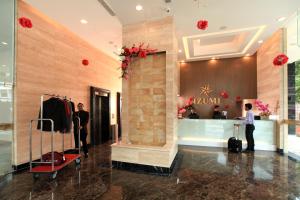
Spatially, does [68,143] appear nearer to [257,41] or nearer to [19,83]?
[19,83]

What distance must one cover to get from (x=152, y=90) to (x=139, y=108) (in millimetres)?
617

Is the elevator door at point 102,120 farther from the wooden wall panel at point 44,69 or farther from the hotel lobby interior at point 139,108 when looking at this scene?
the wooden wall panel at point 44,69

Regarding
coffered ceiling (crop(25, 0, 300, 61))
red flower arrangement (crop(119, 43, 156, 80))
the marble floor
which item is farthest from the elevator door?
red flower arrangement (crop(119, 43, 156, 80))

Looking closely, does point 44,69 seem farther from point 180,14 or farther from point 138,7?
point 180,14

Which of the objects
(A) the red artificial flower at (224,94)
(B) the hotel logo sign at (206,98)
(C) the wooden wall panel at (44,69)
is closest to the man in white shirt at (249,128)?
(A) the red artificial flower at (224,94)

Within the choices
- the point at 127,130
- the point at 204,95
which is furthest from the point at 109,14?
the point at 204,95

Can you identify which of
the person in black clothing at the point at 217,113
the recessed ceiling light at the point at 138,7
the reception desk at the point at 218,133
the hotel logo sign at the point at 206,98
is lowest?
the reception desk at the point at 218,133

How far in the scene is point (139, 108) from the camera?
4625mm

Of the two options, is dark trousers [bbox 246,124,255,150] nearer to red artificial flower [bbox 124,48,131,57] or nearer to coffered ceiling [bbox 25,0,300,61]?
coffered ceiling [bbox 25,0,300,61]

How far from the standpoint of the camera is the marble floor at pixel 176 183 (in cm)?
290

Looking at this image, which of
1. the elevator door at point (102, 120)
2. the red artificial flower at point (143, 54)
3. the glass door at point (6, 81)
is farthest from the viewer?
the elevator door at point (102, 120)

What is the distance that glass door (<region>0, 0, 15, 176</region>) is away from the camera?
3811 mm

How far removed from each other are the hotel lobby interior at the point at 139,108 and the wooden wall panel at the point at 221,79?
135cm

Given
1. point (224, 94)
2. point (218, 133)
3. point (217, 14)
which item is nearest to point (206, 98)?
point (224, 94)
